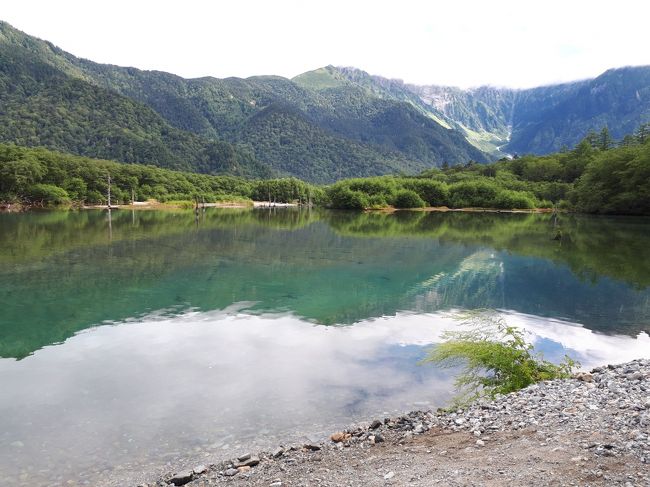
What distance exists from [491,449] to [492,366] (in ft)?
16.1

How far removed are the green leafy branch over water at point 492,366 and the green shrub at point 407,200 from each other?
135 meters

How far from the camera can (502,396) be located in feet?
33.2

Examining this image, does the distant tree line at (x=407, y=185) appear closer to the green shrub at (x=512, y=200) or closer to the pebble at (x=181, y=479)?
the green shrub at (x=512, y=200)

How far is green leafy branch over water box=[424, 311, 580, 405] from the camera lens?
36.9 ft

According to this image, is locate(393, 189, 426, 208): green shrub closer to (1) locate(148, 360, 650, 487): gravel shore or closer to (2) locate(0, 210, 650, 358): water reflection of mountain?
(2) locate(0, 210, 650, 358): water reflection of mountain

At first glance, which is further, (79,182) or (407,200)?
(407,200)

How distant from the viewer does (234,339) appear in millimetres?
15859

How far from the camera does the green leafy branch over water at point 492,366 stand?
11.2 m

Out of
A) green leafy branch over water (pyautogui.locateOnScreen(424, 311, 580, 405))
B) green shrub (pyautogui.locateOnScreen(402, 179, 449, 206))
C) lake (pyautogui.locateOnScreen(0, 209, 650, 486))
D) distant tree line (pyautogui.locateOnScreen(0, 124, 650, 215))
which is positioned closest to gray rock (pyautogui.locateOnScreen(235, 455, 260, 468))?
lake (pyautogui.locateOnScreen(0, 209, 650, 486))

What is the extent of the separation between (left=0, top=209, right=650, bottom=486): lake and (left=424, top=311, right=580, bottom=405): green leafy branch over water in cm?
57

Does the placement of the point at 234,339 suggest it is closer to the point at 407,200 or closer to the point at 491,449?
the point at 491,449

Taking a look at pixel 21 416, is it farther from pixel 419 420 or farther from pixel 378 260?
pixel 378 260

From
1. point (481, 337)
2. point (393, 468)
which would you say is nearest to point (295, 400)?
point (393, 468)

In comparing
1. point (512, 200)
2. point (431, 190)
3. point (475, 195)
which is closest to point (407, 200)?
point (431, 190)
